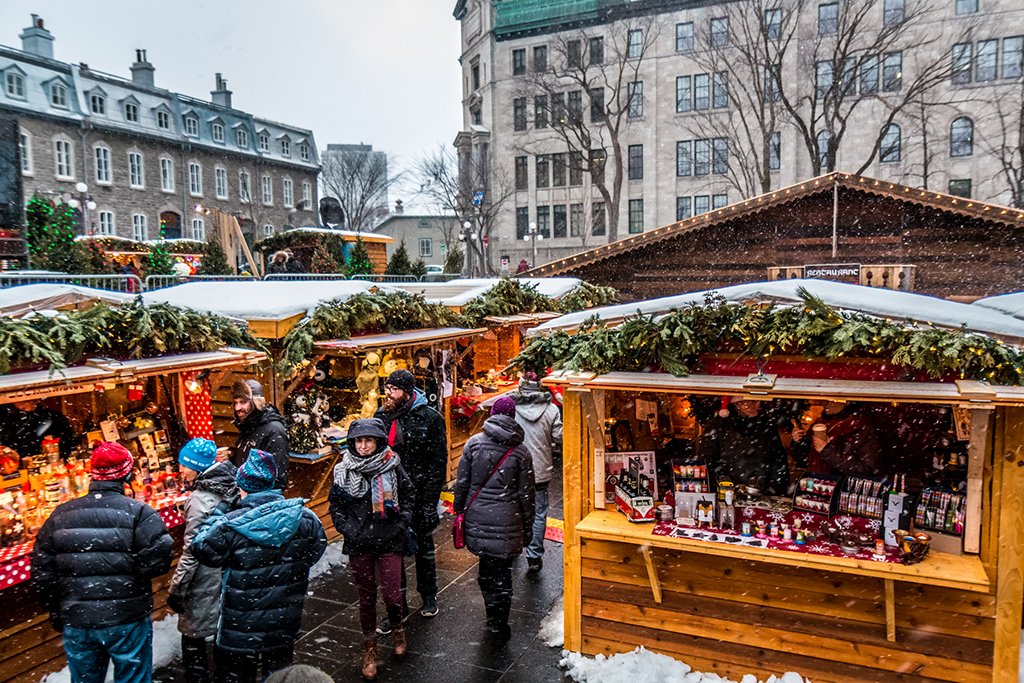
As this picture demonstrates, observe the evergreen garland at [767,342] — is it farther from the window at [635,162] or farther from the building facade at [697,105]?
the window at [635,162]

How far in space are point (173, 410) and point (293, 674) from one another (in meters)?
6.74

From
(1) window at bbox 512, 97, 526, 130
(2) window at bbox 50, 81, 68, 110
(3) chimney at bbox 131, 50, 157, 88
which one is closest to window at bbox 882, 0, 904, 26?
(1) window at bbox 512, 97, 526, 130

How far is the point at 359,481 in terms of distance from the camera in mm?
5402

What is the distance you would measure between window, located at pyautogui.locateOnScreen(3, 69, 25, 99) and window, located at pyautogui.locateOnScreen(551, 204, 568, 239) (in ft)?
94.2

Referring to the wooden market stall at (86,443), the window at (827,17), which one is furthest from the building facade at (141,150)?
the window at (827,17)

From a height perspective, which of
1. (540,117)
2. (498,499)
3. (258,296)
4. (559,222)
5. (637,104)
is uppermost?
(540,117)

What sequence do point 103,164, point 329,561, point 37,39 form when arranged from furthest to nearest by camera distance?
point 37,39 → point 103,164 → point 329,561

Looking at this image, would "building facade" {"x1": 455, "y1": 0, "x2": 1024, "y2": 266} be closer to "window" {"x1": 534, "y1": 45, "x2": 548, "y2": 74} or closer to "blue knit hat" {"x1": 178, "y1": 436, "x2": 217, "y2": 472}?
"window" {"x1": 534, "y1": 45, "x2": 548, "y2": 74}

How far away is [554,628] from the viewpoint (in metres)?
6.38

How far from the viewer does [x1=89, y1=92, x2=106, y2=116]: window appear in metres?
36.5

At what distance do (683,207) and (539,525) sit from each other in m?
35.8

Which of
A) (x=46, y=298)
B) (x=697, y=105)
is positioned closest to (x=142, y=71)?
(x=697, y=105)

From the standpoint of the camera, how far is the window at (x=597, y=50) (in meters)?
42.1

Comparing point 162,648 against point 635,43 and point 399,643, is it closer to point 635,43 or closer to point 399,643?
point 399,643
